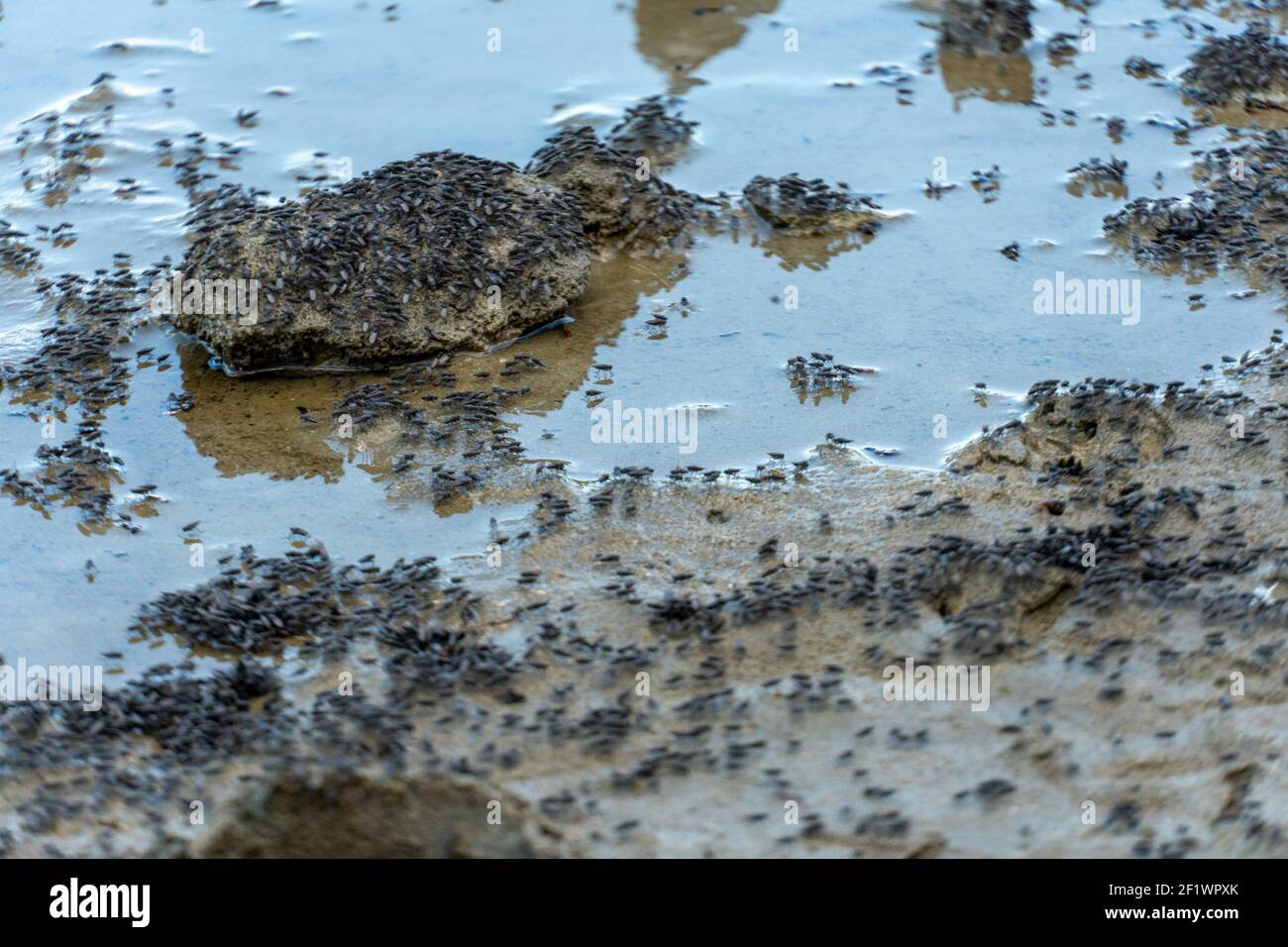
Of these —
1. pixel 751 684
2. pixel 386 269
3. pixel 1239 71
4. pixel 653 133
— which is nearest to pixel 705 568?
pixel 751 684

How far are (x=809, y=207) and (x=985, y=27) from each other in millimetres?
3788

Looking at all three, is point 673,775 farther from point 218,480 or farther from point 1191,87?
point 1191,87

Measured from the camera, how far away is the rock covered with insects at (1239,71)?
11.1 m

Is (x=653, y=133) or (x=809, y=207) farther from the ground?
(x=653, y=133)

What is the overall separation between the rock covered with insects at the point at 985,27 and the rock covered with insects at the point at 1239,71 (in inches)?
61.2

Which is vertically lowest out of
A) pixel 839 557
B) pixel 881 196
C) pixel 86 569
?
pixel 86 569

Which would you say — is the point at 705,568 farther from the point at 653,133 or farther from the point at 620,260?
the point at 653,133

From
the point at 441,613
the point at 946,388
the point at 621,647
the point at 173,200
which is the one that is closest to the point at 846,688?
the point at 621,647

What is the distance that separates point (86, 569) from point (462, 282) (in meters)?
2.95

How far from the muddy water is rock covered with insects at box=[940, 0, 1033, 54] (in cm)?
24

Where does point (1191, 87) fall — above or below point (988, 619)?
above

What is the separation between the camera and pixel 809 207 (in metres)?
9.58

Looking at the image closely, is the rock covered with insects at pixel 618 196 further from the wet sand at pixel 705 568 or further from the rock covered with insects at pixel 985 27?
the rock covered with insects at pixel 985 27

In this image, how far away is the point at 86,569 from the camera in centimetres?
664
